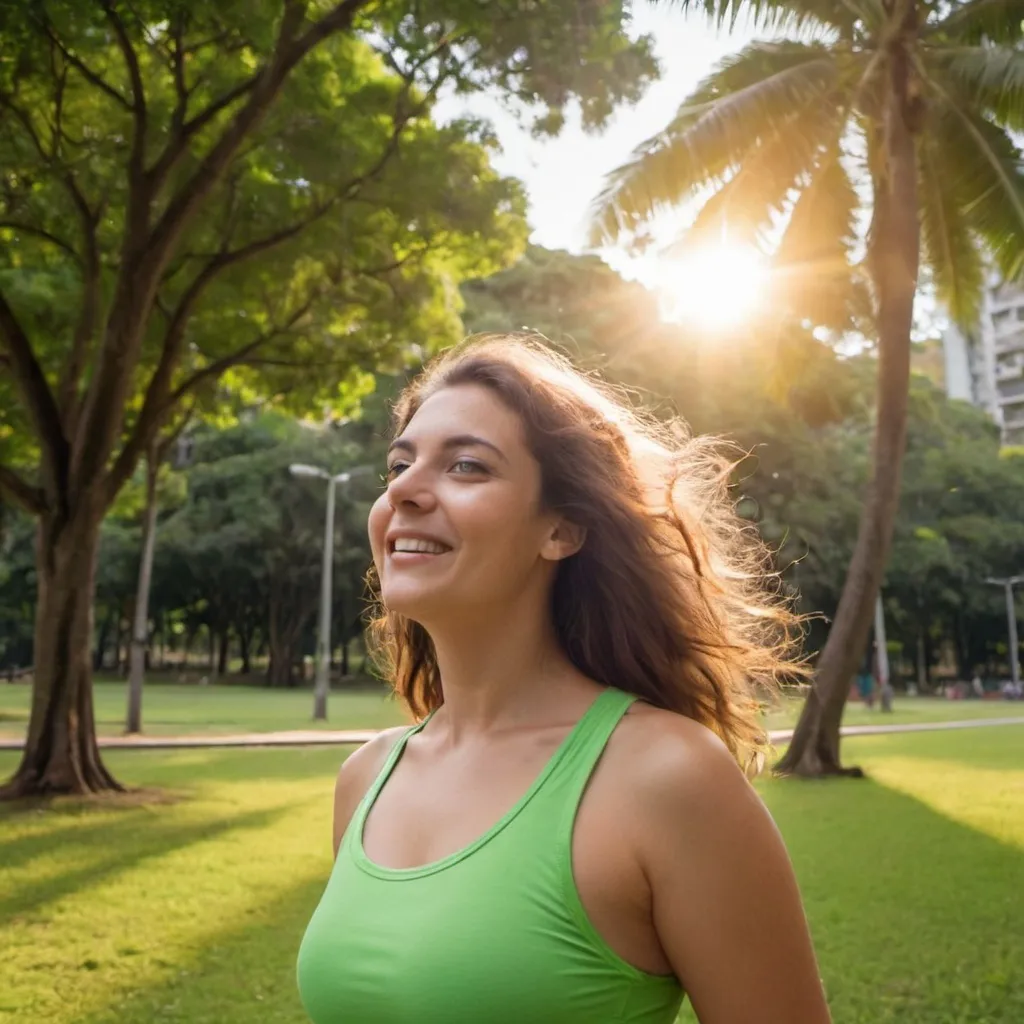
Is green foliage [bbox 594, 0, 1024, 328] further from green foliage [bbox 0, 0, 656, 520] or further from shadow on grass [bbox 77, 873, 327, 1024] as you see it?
shadow on grass [bbox 77, 873, 327, 1024]

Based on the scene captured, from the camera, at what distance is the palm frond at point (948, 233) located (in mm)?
13586

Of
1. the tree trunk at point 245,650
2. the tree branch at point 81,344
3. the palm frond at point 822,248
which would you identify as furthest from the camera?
the tree trunk at point 245,650

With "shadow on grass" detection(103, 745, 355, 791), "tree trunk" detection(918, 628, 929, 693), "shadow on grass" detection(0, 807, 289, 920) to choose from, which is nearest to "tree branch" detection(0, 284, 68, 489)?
"shadow on grass" detection(103, 745, 355, 791)

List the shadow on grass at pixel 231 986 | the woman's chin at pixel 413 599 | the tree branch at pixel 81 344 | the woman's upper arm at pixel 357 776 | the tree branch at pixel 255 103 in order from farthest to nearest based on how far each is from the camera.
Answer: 1. the tree branch at pixel 81 344
2. the tree branch at pixel 255 103
3. the shadow on grass at pixel 231 986
4. the woman's upper arm at pixel 357 776
5. the woman's chin at pixel 413 599

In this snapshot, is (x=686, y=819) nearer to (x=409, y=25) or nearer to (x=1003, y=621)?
(x=409, y=25)

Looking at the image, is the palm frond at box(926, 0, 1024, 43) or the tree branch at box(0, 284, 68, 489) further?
the palm frond at box(926, 0, 1024, 43)

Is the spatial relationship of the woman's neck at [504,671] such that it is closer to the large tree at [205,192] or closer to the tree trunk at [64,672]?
the large tree at [205,192]

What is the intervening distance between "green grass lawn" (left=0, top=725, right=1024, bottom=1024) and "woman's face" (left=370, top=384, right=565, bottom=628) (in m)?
3.59

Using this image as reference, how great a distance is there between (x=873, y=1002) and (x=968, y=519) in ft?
147

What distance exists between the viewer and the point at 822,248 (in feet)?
47.1

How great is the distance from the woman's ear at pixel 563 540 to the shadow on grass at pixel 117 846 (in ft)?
19.4

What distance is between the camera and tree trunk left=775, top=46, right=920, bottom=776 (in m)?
12.8

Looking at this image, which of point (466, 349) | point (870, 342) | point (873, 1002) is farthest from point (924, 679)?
point (466, 349)

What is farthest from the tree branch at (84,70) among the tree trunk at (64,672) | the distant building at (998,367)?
the distant building at (998,367)
